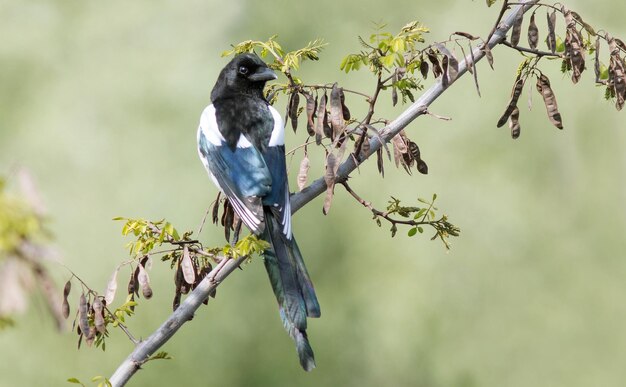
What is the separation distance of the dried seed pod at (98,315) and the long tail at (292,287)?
0.90 feet

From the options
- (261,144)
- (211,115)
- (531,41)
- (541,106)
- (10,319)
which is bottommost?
(10,319)

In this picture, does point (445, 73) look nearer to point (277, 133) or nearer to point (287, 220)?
point (287, 220)

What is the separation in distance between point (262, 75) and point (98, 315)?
0.84m

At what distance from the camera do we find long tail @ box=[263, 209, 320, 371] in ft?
4.43

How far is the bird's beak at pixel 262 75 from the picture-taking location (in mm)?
1922

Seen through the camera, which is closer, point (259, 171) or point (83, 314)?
point (83, 314)

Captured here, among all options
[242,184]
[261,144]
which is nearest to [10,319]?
[242,184]

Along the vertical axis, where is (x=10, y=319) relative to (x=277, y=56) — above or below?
below

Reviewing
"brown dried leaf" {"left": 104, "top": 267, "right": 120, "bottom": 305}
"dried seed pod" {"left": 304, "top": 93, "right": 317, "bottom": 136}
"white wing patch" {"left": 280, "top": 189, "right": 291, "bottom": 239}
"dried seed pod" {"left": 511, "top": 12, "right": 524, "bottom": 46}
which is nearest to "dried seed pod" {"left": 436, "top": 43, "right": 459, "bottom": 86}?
"dried seed pod" {"left": 511, "top": 12, "right": 524, "bottom": 46}

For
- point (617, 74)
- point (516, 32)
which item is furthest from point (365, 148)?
point (617, 74)

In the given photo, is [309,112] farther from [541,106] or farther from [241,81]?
[541,106]

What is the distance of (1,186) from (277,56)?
82 centimetres

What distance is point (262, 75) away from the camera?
1942 millimetres

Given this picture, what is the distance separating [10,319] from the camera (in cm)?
66
